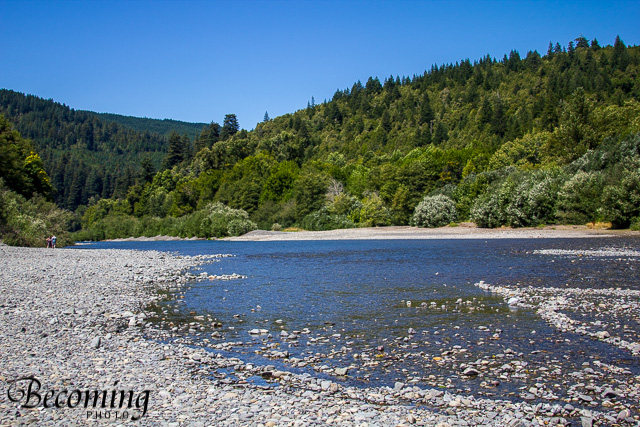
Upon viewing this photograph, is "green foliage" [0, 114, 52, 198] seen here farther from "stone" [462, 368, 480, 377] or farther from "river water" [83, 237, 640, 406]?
"stone" [462, 368, 480, 377]

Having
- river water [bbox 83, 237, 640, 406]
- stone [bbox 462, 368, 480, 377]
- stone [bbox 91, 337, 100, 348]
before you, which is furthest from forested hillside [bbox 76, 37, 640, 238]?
stone [bbox 91, 337, 100, 348]

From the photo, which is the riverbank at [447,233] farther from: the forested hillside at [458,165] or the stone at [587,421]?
the stone at [587,421]

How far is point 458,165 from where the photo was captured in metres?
92.4

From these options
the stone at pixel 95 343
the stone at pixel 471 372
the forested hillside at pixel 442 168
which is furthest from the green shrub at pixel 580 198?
the stone at pixel 95 343

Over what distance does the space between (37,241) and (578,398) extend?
52.3m

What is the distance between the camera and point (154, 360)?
9.34m

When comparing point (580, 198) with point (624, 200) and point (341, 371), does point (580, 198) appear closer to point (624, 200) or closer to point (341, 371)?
point (624, 200)

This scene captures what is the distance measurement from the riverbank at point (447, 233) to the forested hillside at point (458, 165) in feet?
7.31

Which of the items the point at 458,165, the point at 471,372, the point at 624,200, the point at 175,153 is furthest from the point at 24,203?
the point at 175,153

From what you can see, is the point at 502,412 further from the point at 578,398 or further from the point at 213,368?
the point at 213,368

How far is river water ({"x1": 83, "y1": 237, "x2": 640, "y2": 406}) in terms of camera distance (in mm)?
8875

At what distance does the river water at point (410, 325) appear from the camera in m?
8.88

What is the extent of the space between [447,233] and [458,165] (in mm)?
33260

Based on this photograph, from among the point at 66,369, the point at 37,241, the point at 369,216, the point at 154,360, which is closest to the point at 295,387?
the point at 154,360
